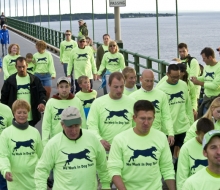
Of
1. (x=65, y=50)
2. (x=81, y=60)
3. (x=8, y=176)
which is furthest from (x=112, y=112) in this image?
(x=65, y=50)

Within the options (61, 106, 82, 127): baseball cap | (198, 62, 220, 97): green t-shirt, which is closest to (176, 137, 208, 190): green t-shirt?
(61, 106, 82, 127): baseball cap

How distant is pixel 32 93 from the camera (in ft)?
37.5

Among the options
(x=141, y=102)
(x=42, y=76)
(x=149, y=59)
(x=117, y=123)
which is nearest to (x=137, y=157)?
(x=141, y=102)

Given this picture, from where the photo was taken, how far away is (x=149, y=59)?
1695cm

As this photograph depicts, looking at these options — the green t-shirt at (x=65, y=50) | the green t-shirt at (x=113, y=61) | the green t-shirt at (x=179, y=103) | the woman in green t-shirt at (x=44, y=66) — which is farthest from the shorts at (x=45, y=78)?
the green t-shirt at (x=179, y=103)

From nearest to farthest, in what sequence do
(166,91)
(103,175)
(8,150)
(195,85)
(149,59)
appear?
(103,175) < (8,150) < (166,91) < (195,85) < (149,59)

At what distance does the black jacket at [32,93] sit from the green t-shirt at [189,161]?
4963 mm

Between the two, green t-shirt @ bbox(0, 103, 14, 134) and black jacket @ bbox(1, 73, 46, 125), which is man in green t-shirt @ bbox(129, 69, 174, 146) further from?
black jacket @ bbox(1, 73, 46, 125)

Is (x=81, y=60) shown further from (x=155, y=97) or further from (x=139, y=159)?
(x=139, y=159)

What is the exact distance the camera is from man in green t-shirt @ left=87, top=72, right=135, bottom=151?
838cm

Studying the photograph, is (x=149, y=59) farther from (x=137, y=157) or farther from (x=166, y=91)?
(x=137, y=157)

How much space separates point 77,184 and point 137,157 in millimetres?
652

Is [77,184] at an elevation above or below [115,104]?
below

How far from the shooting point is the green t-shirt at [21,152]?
26.4ft
